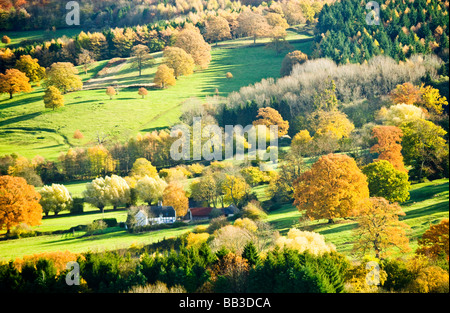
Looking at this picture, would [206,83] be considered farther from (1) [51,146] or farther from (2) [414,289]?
(2) [414,289]

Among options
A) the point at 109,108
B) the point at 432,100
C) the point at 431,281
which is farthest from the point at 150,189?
the point at 432,100

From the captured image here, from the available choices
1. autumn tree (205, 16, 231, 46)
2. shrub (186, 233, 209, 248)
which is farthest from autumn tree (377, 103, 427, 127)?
autumn tree (205, 16, 231, 46)

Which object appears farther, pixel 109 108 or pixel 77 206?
pixel 109 108

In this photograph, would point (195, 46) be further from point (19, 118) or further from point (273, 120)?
point (19, 118)

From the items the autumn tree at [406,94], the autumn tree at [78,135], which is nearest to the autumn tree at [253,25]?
the autumn tree at [406,94]

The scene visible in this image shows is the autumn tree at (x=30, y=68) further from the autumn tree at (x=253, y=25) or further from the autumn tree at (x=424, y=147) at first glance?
the autumn tree at (x=424, y=147)
